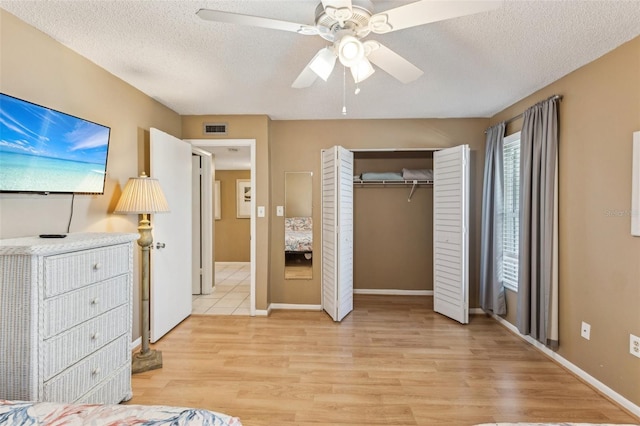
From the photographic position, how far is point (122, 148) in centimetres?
281

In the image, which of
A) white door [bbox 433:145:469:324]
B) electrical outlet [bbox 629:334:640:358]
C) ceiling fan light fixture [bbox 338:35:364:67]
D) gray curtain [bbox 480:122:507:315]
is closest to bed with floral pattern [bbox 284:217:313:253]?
→ white door [bbox 433:145:469:324]

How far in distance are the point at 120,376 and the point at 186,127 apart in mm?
2783

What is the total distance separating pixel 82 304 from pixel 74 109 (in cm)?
141

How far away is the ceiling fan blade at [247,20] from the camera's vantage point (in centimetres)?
135

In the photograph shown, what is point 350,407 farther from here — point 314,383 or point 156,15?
point 156,15

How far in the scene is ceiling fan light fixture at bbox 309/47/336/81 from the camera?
1.68 metres

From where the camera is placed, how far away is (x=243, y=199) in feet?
23.8

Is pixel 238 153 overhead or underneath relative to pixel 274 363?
overhead

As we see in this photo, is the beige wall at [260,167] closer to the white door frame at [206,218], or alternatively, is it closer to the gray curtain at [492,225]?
the white door frame at [206,218]

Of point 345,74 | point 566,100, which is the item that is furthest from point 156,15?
point 566,100

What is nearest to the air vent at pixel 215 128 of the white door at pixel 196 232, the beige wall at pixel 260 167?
the beige wall at pixel 260 167

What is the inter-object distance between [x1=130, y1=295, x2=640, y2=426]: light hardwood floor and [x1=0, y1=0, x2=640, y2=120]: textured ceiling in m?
2.38

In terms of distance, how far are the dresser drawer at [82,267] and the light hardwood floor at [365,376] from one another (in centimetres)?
95

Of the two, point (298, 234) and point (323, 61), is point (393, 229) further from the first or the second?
point (323, 61)
